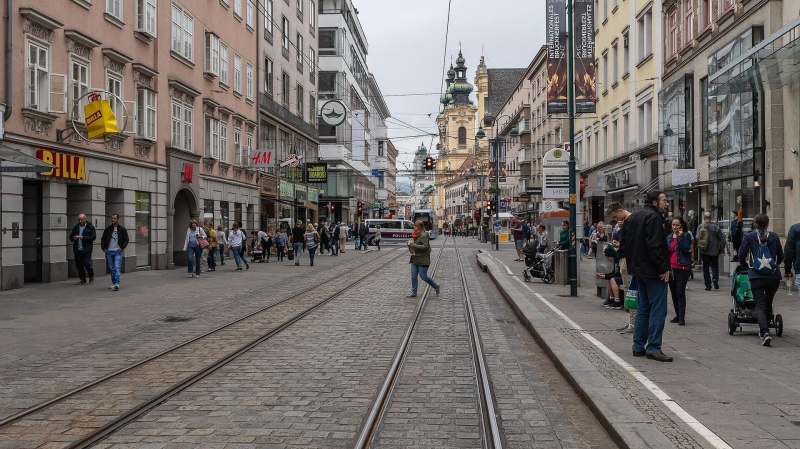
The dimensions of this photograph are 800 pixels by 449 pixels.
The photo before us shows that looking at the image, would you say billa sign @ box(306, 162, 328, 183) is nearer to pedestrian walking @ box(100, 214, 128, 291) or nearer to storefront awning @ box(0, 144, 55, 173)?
pedestrian walking @ box(100, 214, 128, 291)

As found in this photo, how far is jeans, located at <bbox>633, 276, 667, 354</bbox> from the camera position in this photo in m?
8.62

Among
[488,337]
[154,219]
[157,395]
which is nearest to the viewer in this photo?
[157,395]

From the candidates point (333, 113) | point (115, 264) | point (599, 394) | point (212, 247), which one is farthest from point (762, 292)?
point (333, 113)

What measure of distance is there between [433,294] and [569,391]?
424 inches

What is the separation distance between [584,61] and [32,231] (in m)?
14.0

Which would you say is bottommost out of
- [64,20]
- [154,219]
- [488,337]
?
[488,337]

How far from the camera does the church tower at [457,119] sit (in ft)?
438

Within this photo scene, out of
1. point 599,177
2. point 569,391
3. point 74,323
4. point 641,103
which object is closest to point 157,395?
point 569,391

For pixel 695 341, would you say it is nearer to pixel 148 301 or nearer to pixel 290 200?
pixel 148 301

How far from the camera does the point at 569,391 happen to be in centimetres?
752

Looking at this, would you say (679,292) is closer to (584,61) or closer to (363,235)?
(584,61)

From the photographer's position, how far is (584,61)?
19.0 m

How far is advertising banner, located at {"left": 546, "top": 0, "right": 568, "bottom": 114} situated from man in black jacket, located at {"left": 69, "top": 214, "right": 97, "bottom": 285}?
457 inches

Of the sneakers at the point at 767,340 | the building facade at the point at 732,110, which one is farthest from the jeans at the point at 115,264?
the building facade at the point at 732,110
